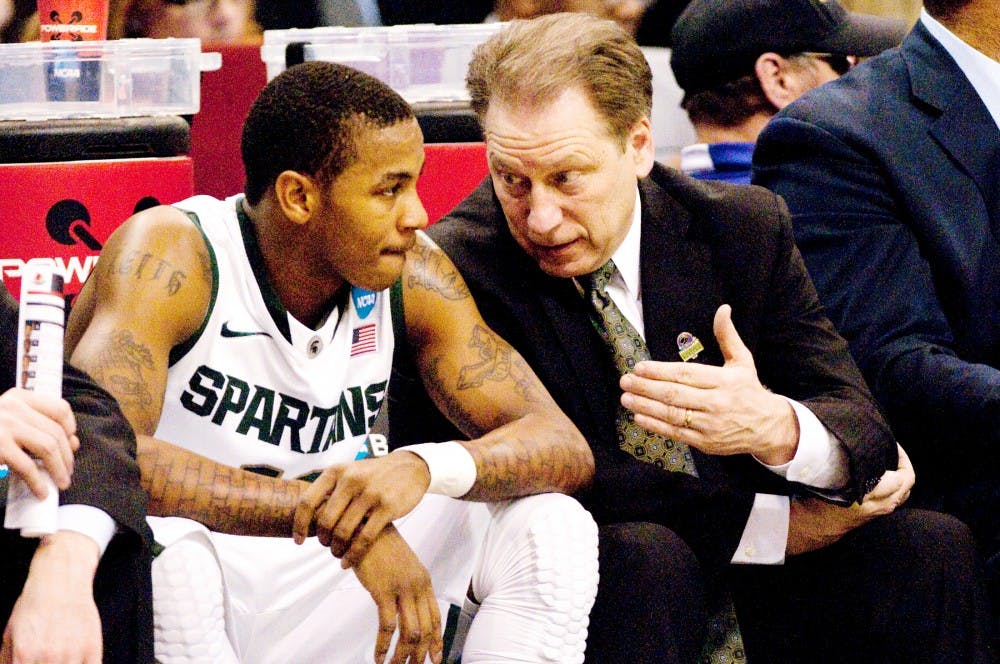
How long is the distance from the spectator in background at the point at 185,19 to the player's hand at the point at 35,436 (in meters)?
2.05

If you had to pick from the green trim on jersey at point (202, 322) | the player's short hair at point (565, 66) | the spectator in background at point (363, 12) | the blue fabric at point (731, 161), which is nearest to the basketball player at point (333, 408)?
the green trim on jersey at point (202, 322)

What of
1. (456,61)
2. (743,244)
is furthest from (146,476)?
(456,61)

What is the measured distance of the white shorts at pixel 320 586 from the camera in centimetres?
205

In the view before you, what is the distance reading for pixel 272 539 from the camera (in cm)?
212

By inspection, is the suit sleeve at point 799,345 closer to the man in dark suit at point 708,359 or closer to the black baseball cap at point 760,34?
the man in dark suit at point 708,359

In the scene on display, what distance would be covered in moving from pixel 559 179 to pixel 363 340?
0.41 m

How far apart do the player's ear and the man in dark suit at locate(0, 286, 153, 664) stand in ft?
1.50

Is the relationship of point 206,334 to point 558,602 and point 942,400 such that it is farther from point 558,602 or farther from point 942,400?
point 942,400

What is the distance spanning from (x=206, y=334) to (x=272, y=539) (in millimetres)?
326

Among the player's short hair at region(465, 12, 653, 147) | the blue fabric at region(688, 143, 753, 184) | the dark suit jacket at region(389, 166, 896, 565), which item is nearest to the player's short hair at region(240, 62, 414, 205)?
the player's short hair at region(465, 12, 653, 147)

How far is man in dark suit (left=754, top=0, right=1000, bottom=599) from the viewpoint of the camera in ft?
8.04

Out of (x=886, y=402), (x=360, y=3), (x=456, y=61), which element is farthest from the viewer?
(x=360, y=3)

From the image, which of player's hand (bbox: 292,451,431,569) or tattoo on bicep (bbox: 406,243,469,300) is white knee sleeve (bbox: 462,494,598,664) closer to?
player's hand (bbox: 292,451,431,569)

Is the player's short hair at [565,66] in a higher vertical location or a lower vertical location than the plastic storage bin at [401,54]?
higher
